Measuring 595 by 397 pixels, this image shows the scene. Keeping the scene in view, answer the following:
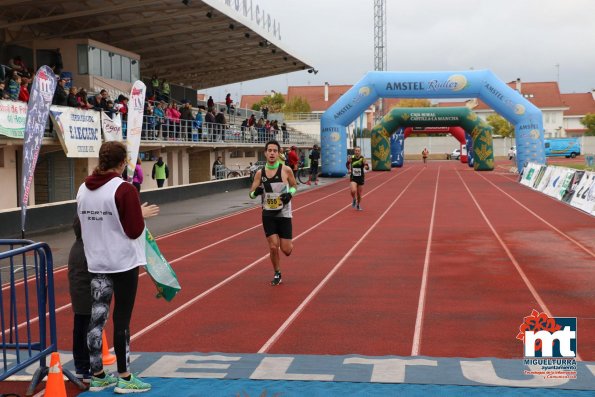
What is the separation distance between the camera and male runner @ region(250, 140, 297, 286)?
941cm

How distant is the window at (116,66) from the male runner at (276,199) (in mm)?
22750

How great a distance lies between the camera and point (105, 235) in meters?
5.11

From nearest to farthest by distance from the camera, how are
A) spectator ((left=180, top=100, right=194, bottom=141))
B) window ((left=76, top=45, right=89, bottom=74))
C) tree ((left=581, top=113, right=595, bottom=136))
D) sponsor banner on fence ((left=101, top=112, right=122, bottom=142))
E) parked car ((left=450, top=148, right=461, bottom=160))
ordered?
sponsor banner on fence ((left=101, top=112, right=122, bottom=142)) → window ((left=76, top=45, right=89, bottom=74)) → spectator ((left=180, top=100, right=194, bottom=141)) → parked car ((left=450, top=148, right=461, bottom=160)) → tree ((left=581, top=113, right=595, bottom=136))

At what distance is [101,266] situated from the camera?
16.8 ft

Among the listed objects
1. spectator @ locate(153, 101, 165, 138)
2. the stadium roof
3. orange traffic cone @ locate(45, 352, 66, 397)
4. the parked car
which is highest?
the stadium roof

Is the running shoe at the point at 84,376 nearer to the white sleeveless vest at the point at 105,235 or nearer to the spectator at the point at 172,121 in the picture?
the white sleeveless vest at the point at 105,235

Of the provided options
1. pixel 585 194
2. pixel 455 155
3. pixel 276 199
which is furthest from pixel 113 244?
pixel 455 155

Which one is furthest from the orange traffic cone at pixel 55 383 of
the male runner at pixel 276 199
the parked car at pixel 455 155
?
the parked car at pixel 455 155

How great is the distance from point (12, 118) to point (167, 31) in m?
16.1

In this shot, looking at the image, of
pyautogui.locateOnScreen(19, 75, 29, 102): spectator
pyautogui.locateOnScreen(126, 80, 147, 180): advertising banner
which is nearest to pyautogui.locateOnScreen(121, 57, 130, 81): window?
pyautogui.locateOnScreen(19, 75, 29, 102): spectator

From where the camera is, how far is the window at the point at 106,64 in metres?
29.5

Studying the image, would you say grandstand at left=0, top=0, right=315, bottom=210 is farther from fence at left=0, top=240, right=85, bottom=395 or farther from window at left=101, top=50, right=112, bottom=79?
fence at left=0, top=240, right=85, bottom=395

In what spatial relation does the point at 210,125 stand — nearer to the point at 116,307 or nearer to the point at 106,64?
the point at 106,64

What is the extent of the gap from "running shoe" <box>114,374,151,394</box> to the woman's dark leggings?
0.08m
